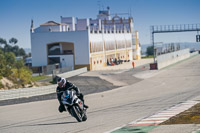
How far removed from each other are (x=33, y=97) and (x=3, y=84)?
5.97 m

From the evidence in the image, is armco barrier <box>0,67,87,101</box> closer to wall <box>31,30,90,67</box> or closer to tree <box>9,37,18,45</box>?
wall <box>31,30,90,67</box>

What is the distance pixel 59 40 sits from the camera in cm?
7025

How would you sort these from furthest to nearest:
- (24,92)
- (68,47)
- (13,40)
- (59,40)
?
(13,40), (68,47), (59,40), (24,92)

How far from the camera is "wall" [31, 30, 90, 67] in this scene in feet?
228

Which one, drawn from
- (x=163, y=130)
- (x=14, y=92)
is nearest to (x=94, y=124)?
(x=163, y=130)

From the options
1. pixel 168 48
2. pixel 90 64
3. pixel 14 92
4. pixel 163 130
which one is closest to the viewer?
pixel 163 130

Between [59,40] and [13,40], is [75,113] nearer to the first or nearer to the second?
[59,40]

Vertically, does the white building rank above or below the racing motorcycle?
above

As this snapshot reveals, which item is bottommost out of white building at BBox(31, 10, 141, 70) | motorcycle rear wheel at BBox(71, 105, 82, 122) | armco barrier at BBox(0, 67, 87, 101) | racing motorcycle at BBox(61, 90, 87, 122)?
armco barrier at BBox(0, 67, 87, 101)

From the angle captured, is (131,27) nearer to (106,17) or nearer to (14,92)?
(106,17)

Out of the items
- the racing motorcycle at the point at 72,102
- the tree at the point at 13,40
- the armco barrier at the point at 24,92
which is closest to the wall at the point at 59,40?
the armco barrier at the point at 24,92

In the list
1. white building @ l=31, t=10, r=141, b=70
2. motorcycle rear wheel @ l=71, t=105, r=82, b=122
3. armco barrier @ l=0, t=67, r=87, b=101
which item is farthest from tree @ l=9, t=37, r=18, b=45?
motorcycle rear wheel @ l=71, t=105, r=82, b=122

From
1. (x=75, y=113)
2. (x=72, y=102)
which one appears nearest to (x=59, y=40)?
(x=75, y=113)

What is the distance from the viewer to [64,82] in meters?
13.7
